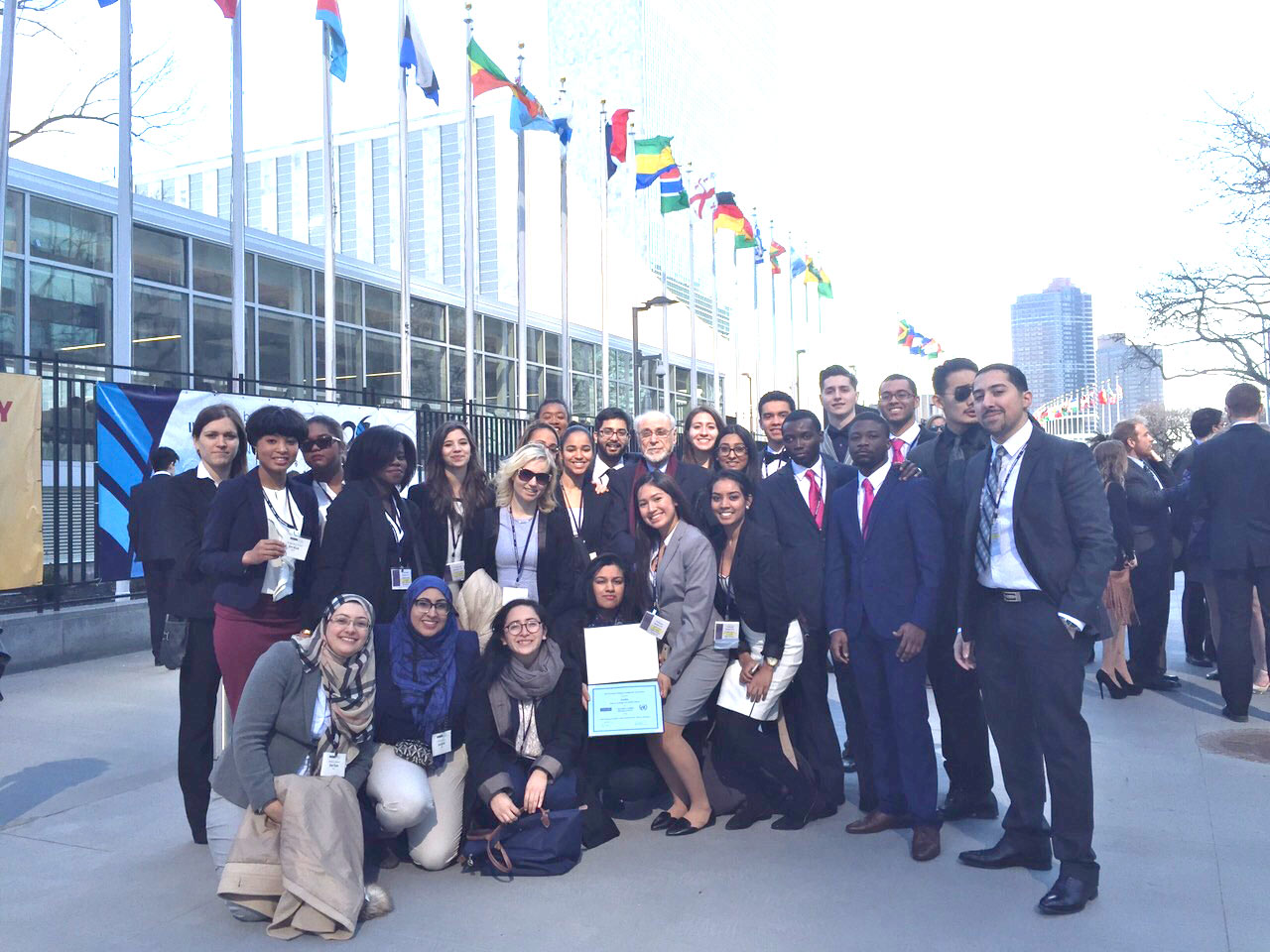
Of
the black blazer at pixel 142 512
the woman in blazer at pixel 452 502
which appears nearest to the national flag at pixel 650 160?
the black blazer at pixel 142 512

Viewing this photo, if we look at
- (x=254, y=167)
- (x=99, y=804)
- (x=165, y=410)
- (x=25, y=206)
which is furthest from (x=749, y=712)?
(x=254, y=167)

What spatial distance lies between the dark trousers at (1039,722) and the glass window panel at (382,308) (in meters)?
17.9

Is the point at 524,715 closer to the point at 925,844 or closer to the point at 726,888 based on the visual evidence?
the point at 726,888

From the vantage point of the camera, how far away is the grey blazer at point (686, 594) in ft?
16.1

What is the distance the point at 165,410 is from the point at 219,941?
6.81 meters

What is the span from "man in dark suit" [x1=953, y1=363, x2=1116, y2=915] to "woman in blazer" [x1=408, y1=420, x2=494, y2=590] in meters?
2.46

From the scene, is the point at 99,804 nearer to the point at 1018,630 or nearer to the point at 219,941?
the point at 219,941

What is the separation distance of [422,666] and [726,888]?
62.4 inches

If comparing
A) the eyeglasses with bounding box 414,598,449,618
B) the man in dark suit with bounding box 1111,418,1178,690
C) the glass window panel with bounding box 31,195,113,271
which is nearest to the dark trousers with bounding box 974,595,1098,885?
the eyeglasses with bounding box 414,598,449,618

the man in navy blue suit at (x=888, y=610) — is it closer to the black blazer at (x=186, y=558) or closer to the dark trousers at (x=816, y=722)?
the dark trousers at (x=816, y=722)

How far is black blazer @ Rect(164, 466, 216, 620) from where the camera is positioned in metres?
4.59

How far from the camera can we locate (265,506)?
15.1 feet

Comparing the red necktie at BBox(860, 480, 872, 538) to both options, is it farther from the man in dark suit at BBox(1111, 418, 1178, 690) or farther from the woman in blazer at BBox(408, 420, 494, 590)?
the man in dark suit at BBox(1111, 418, 1178, 690)

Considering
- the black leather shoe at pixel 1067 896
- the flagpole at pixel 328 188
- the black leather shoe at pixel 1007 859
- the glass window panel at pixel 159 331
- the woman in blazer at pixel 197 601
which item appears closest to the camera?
the black leather shoe at pixel 1067 896
